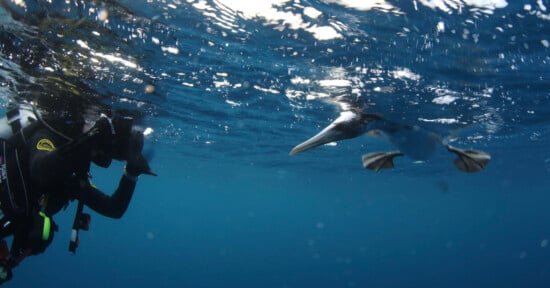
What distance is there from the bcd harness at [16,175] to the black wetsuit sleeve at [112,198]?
43 centimetres

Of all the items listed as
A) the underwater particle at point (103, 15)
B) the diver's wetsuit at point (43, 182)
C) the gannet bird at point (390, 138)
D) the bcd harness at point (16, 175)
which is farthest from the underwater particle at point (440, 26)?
the bcd harness at point (16, 175)

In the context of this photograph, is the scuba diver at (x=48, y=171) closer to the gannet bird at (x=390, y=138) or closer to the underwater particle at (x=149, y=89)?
the gannet bird at (x=390, y=138)

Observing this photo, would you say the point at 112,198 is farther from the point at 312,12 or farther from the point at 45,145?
the point at 312,12

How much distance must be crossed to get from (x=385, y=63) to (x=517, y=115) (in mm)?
8609

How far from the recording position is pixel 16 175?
4.04 meters

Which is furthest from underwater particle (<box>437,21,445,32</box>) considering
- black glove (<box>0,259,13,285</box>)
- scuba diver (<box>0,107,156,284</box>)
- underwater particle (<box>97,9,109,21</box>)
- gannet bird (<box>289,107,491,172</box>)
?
black glove (<box>0,259,13,285</box>)

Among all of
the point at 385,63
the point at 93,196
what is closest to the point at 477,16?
the point at 385,63

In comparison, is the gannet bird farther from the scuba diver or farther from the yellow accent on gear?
the yellow accent on gear

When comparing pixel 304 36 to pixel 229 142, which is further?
pixel 229 142

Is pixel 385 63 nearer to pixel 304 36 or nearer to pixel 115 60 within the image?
pixel 304 36

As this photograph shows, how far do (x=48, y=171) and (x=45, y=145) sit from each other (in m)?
0.52

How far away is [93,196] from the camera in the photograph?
5.34 meters

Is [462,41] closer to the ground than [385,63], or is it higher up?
higher up

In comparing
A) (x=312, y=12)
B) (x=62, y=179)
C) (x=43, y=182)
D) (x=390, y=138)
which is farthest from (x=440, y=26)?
(x=43, y=182)
